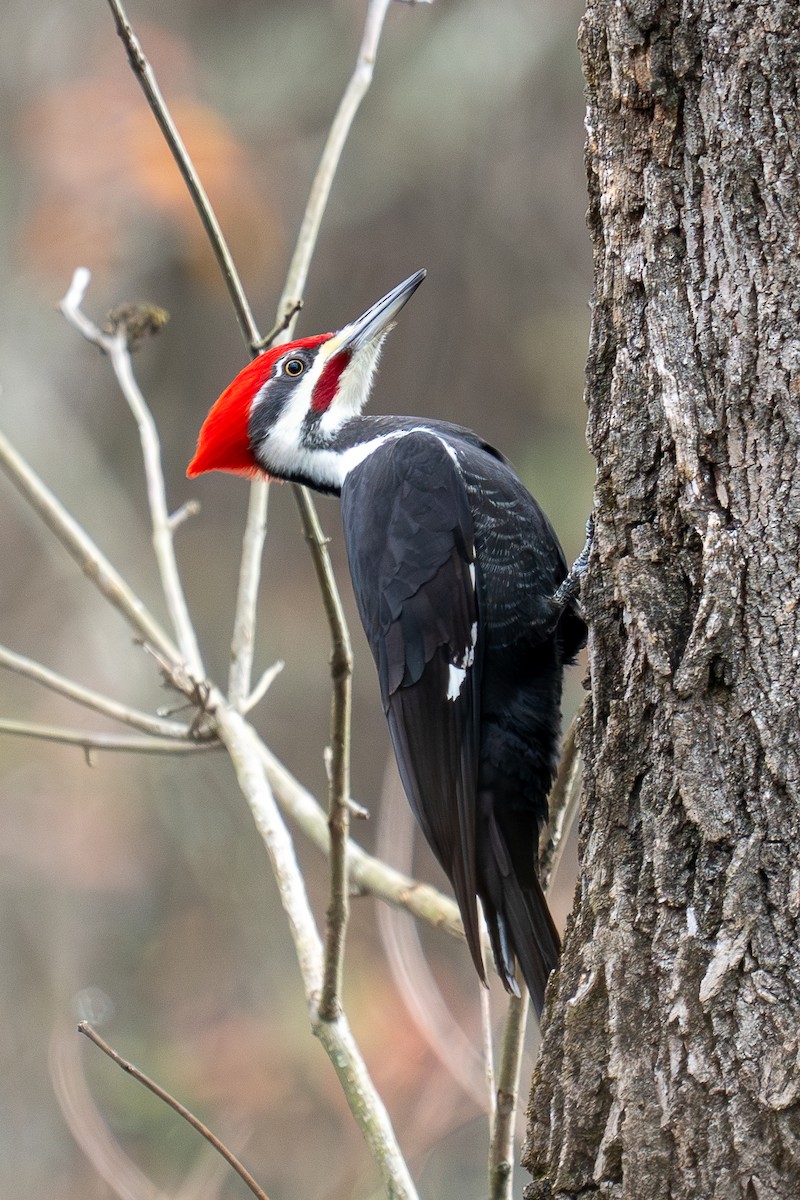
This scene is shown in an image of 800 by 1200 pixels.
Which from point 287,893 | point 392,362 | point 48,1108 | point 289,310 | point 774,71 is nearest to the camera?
point 774,71

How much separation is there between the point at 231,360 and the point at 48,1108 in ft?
13.7

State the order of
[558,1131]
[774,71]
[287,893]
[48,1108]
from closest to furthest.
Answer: [774,71] → [558,1131] → [287,893] → [48,1108]

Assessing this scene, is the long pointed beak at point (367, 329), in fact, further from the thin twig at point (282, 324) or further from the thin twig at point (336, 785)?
the thin twig at point (336, 785)

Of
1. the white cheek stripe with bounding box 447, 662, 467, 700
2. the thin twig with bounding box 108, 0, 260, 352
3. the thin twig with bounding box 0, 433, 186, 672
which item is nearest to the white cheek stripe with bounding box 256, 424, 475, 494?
the thin twig with bounding box 0, 433, 186, 672

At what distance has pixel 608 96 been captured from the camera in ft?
5.11

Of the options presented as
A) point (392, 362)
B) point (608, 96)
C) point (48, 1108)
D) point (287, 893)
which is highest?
point (392, 362)

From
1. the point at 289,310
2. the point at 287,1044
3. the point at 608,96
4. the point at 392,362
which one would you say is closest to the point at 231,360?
the point at 392,362

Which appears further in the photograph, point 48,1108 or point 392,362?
point 392,362

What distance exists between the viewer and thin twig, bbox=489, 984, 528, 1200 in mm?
1690

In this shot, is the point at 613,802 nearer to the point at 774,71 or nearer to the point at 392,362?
the point at 774,71

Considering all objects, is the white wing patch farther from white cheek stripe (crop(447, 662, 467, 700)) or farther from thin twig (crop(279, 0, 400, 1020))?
thin twig (crop(279, 0, 400, 1020))

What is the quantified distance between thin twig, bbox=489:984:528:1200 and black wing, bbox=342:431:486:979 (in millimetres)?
327

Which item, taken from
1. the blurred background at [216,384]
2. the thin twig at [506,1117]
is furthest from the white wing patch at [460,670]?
the blurred background at [216,384]

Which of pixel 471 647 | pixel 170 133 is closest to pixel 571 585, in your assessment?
pixel 471 647
